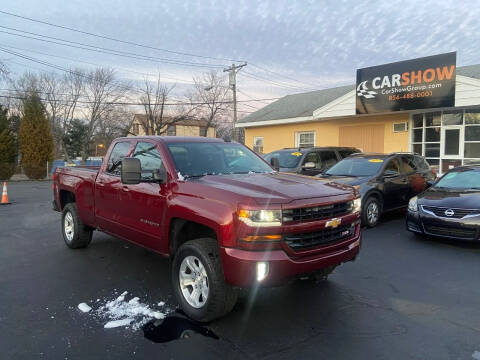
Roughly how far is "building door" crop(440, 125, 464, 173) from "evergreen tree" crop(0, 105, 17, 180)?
2711 cm

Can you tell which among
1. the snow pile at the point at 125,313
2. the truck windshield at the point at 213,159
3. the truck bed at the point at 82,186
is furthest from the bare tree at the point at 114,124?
the snow pile at the point at 125,313

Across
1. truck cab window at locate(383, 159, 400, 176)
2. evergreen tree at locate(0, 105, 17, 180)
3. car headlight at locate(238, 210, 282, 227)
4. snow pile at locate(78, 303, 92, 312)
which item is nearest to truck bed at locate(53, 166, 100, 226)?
snow pile at locate(78, 303, 92, 312)

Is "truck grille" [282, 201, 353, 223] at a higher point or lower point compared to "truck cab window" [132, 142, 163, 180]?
lower

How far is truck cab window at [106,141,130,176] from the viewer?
5336mm

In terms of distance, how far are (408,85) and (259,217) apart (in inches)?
490

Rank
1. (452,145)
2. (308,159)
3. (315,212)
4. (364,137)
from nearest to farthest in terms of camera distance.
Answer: (315,212) → (308,159) → (452,145) → (364,137)

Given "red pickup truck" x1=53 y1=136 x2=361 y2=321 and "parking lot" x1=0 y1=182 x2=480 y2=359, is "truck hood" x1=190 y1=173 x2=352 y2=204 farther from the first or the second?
"parking lot" x1=0 y1=182 x2=480 y2=359

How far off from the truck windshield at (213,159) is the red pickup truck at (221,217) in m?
0.01

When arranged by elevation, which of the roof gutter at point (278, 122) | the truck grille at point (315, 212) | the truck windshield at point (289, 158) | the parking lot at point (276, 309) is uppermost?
the roof gutter at point (278, 122)

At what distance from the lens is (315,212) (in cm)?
359

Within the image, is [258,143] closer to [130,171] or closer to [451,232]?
[451,232]

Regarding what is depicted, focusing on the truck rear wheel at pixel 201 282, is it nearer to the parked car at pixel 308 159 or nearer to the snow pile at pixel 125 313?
the snow pile at pixel 125 313

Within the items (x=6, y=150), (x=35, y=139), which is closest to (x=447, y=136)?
(x=6, y=150)

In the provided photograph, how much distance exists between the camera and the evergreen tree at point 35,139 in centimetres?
2883
